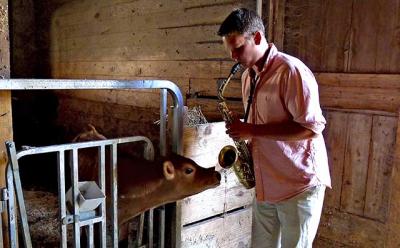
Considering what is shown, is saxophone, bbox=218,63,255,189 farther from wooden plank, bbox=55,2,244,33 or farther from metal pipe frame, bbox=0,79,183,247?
wooden plank, bbox=55,2,244,33

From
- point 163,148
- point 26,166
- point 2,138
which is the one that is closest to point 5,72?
point 2,138

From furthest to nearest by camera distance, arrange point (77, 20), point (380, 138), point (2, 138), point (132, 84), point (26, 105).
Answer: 1. point (26, 105)
2. point (77, 20)
3. point (380, 138)
4. point (132, 84)
5. point (2, 138)

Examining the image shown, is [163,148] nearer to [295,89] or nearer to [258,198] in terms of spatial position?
[258,198]

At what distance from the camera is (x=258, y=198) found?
2.12m

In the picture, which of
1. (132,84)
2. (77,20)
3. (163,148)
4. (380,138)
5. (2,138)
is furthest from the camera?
(77,20)

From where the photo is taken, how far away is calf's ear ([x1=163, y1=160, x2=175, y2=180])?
229cm

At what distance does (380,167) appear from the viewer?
9.79ft

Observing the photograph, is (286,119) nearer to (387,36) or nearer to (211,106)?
(387,36)

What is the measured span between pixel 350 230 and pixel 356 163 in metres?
0.58

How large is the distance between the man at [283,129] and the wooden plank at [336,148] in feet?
4.18

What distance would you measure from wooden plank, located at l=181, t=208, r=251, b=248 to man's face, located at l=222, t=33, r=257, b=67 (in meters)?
1.28

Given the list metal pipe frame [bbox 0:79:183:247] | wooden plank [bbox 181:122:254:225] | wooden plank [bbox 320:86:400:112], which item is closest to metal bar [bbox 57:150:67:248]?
metal pipe frame [bbox 0:79:183:247]

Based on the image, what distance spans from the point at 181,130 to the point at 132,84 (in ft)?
1.56

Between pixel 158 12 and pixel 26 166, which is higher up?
pixel 158 12
